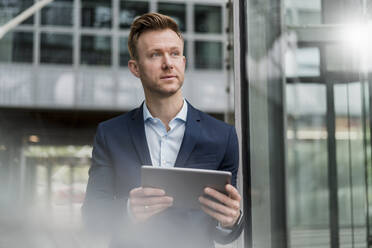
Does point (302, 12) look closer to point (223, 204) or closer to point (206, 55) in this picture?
point (223, 204)

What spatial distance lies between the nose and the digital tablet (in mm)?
436

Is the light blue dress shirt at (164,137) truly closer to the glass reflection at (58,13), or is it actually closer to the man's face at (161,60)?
the man's face at (161,60)

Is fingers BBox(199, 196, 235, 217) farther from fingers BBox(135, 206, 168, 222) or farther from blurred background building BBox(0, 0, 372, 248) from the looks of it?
blurred background building BBox(0, 0, 372, 248)

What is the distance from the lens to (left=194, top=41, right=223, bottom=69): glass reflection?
21016 mm

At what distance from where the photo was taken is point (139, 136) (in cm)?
191

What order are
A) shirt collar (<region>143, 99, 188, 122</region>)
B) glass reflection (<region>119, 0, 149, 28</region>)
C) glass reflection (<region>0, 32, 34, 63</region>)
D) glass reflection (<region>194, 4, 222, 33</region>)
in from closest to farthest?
shirt collar (<region>143, 99, 188, 122</region>) < glass reflection (<region>0, 32, 34, 63</region>) < glass reflection (<region>119, 0, 149, 28</region>) < glass reflection (<region>194, 4, 222, 33</region>)

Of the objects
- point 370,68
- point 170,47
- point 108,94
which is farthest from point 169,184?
point 108,94

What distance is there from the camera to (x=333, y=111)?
246 centimetres

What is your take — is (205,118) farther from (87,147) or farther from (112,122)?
(87,147)

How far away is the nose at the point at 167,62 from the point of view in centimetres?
187

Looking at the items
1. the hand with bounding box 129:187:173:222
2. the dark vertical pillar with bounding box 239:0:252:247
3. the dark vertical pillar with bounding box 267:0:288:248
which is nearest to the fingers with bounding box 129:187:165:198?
the hand with bounding box 129:187:173:222

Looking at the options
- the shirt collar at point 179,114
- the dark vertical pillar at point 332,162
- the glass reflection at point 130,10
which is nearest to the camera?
the shirt collar at point 179,114

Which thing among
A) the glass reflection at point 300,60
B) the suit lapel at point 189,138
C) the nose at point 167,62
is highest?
the glass reflection at point 300,60

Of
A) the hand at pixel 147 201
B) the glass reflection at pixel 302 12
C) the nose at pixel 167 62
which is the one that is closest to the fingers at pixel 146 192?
the hand at pixel 147 201
